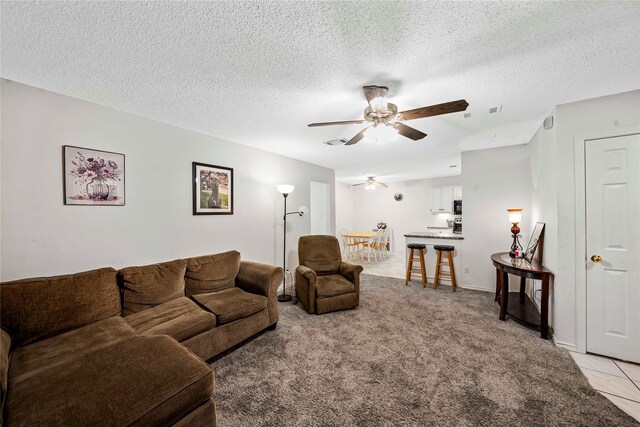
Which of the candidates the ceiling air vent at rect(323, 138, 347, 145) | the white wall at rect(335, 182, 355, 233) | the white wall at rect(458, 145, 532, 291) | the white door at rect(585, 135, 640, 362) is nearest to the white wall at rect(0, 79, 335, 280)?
the ceiling air vent at rect(323, 138, 347, 145)

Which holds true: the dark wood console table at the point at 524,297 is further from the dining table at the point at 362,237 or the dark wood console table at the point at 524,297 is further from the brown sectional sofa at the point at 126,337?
the dining table at the point at 362,237

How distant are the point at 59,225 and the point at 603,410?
4299 mm

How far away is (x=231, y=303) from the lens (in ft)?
8.20

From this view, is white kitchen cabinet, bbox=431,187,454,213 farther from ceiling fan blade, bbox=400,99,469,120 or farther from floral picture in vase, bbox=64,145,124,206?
floral picture in vase, bbox=64,145,124,206

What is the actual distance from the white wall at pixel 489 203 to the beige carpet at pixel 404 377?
4.38 ft

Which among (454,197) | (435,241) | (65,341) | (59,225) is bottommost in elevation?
(65,341)

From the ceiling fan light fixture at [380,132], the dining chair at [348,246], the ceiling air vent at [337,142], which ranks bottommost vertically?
the dining chair at [348,246]

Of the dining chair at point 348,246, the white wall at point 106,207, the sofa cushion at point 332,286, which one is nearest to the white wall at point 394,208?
the dining chair at point 348,246

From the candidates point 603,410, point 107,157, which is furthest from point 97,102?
point 603,410

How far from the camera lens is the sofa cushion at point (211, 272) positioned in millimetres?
2740

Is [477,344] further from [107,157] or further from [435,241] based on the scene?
[107,157]

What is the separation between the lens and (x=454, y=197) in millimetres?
7211

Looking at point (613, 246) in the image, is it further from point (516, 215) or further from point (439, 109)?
point (439, 109)

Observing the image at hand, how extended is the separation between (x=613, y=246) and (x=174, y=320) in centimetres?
391
